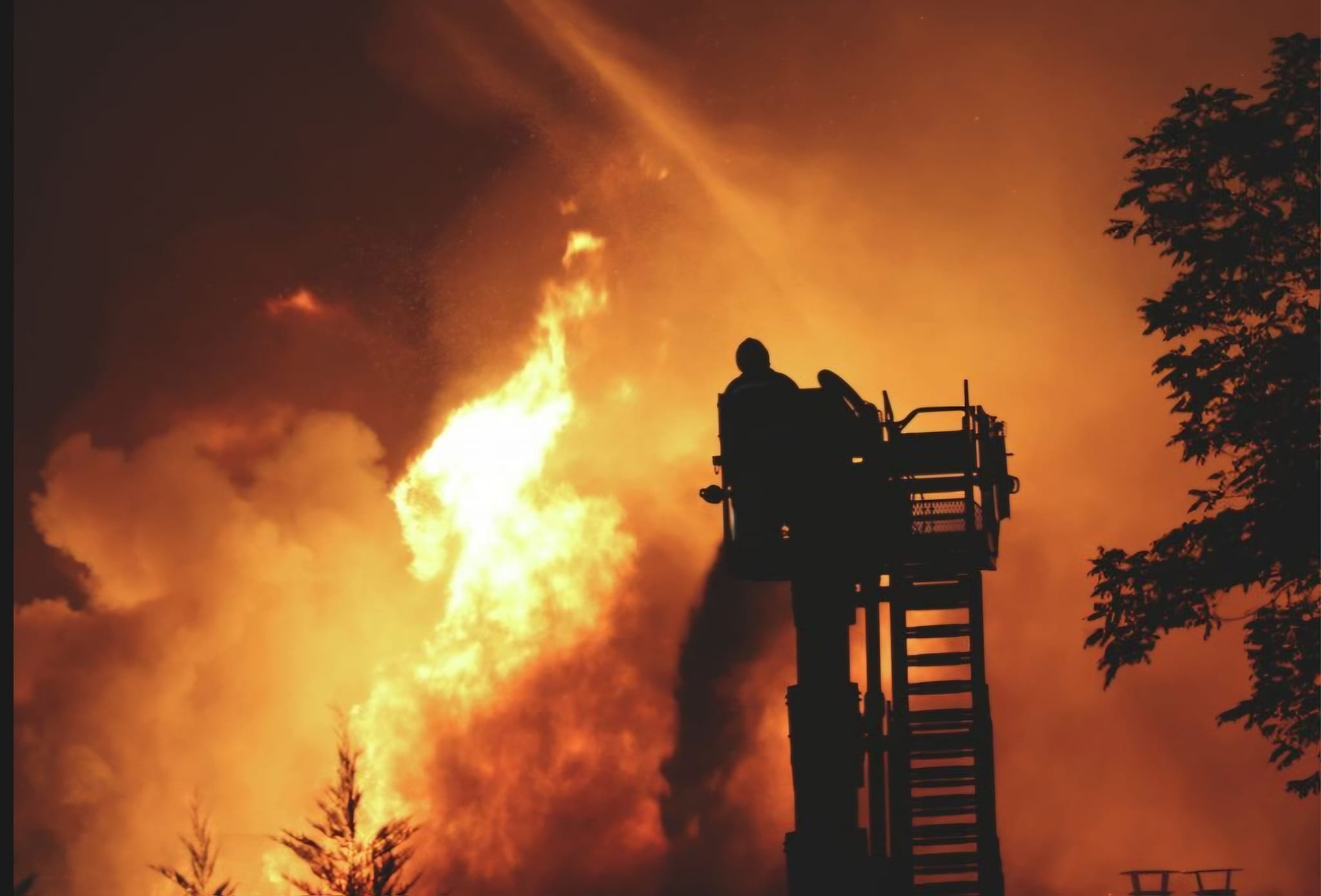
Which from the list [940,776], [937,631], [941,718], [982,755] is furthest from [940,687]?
[940,776]

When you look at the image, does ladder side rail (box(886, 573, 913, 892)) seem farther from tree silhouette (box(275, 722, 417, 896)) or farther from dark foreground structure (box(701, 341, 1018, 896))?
tree silhouette (box(275, 722, 417, 896))

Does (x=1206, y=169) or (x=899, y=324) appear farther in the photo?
(x=899, y=324)

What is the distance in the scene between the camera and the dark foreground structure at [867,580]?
71.9 ft

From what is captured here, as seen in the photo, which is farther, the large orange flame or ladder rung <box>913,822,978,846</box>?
the large orange flame

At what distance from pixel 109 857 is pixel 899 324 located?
83.8ft

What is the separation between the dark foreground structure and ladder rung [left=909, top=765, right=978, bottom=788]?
0.03 metres

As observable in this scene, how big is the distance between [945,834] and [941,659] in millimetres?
2475

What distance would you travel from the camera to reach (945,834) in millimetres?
24250

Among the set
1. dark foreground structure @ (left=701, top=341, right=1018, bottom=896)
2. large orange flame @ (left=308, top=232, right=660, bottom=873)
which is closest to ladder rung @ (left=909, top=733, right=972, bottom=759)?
dark foreground structure @ (left=701, top=341, right=1018, bottom=896)

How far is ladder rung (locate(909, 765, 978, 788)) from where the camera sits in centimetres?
2470

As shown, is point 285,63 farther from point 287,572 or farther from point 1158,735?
point 1158,735

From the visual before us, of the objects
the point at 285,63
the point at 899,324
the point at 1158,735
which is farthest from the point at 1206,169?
the point at 285,63

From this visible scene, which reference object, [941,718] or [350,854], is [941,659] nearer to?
[941,718]

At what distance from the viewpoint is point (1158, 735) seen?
1868 inches
